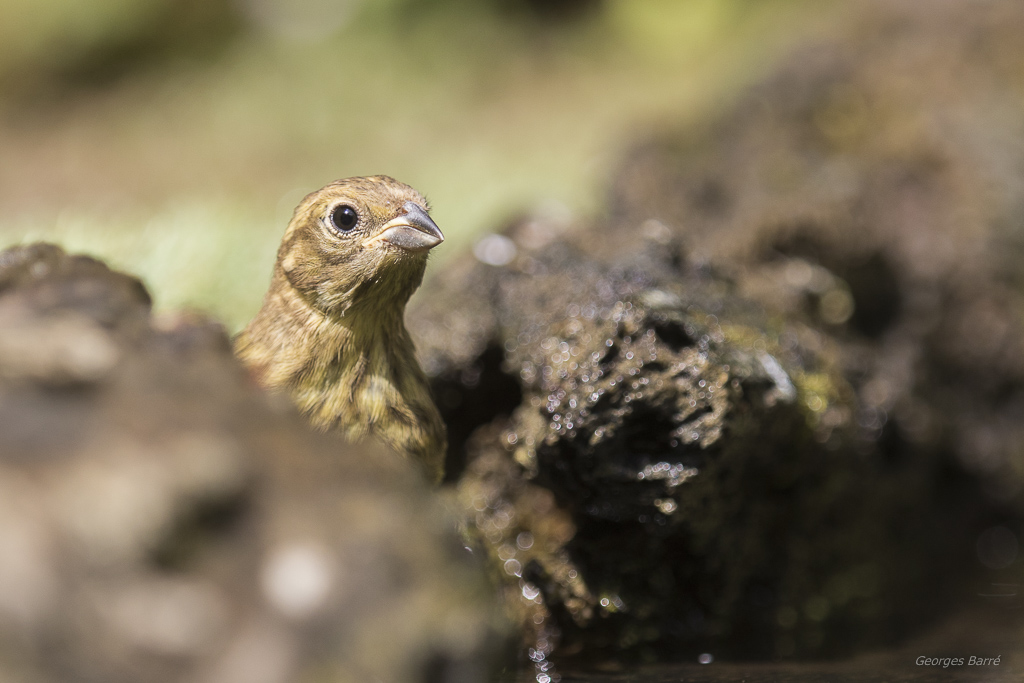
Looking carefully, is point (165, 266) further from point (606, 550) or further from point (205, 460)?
point (205, 460)

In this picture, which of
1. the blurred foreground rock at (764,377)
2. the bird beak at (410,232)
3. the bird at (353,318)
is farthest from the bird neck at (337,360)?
the blurred foreground rock at (764,377)

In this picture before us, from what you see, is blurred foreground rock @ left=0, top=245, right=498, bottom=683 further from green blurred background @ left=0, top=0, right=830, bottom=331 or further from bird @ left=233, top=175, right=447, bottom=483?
green blurred background @ left=0, top=0, right=830, bottom=331

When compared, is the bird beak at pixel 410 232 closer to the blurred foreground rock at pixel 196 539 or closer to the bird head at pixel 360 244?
the bird head at pixel 360 244

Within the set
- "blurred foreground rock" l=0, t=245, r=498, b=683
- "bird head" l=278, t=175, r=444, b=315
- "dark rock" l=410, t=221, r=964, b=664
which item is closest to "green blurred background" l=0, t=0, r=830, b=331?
"dark rock" l=410, t=221, r=964, b=664

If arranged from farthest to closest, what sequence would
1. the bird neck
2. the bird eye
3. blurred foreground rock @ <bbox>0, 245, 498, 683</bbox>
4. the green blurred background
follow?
the green blurred background
the bird eye
the bird neck
blurred foreground rock @ <bbox>0, 245, 498, 683</bbox>

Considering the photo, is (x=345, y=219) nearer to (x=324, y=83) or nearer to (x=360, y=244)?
(x=360, y=244)

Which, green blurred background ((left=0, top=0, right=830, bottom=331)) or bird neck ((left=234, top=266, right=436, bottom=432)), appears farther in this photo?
green blurred background ((left=0, top=0, right=830, bottom=331))
